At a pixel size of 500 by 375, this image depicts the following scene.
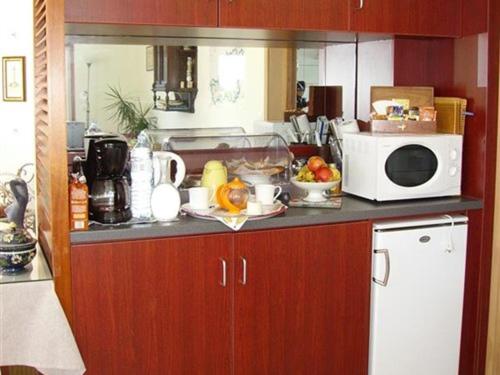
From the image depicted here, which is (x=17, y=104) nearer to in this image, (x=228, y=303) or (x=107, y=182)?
(x=107, y=182)

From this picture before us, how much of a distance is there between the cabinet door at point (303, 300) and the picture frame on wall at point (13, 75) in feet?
6.40

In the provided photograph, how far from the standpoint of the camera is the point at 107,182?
2.29 meters

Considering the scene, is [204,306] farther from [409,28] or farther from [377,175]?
[409,28]

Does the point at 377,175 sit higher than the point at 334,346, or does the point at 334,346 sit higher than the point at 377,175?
the point at 377,175

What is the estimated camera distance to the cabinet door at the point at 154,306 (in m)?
2.21

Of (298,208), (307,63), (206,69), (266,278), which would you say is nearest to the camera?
(266,278)

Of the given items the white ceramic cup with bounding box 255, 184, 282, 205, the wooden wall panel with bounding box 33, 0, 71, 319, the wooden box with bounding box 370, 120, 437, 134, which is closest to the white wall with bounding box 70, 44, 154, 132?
the wooden wall panel with bounding box 33, 0, 71, 319

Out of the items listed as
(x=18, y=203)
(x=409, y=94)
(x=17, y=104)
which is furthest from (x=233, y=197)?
(x=17, y=104)

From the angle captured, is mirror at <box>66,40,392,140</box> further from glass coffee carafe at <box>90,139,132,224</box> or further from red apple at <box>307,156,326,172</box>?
glass coffee carafe at <box>90,139,132,224</box>

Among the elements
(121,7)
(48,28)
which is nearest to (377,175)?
(121,7)

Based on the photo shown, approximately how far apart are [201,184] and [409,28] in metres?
1.02

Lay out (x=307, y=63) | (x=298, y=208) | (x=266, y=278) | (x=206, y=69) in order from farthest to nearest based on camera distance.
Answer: (x=307, y=63) < (x=206, y=69) < (x=298, y=208) < (x=266, y=278)

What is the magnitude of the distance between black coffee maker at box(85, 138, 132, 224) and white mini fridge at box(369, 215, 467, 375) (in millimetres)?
961

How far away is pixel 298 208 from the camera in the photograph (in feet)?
→ 8.53
